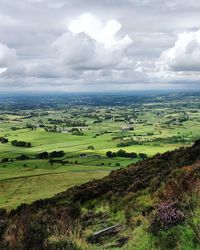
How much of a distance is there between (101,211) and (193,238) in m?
12.5

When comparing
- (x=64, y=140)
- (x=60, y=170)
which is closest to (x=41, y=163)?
(x=60, y=170)

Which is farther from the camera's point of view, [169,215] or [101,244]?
[101,244]

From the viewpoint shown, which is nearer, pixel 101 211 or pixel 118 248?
pixel 118 248

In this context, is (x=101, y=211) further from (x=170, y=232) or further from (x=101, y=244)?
(x=170, y=232)

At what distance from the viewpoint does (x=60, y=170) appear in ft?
333

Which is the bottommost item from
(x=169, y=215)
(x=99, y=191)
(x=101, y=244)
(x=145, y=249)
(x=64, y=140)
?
(x=64, y=140)

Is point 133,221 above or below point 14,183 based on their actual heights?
above

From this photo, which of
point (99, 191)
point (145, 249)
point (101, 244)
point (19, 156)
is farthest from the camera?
point (19, 156)

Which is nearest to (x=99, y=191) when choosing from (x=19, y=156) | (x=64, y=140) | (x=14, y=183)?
(x=14, y=183)

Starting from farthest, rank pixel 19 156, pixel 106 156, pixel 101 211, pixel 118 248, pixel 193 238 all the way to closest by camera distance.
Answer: pixel 19 156 → pixel 106 156 → pixel 101 211 → pixel 118 248 → pixel 193 238

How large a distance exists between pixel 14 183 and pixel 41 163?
34.3m

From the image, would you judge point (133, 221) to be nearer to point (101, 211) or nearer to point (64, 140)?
point (101, 211)

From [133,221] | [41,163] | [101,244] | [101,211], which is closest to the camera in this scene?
[101,244]

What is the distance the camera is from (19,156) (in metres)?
136
